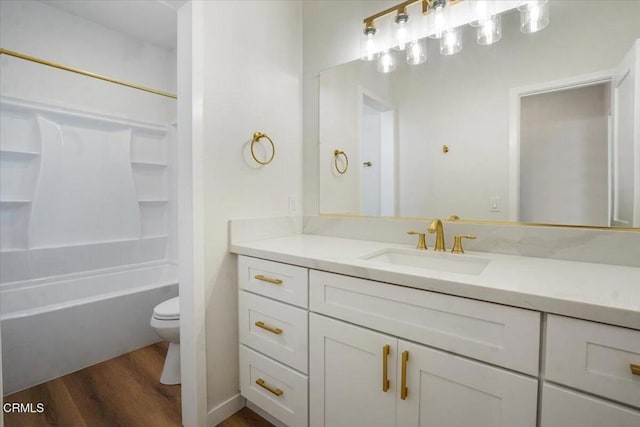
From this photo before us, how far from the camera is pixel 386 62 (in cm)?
160

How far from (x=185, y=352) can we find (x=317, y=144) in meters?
1.35

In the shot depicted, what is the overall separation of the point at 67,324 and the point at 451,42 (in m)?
2.70

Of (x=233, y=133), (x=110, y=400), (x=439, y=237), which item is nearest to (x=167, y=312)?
(x=110, y=400)

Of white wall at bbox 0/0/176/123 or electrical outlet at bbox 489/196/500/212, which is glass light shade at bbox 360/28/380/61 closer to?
electrical outlet at bbox 489/196/500/212

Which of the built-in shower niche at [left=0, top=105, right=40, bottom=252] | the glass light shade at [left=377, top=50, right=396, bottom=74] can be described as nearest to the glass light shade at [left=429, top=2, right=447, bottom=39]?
the glass light shade at [left=377, top=50, right=396, bottom=74]

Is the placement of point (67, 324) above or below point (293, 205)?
below

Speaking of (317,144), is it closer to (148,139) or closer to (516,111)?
(516,111)

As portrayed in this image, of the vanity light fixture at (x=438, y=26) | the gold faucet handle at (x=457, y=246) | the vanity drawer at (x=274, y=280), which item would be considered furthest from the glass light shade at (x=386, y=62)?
the vanity drawer at (x=274, y=280)

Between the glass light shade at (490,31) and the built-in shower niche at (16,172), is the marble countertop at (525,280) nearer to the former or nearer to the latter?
the glass light shade at (490,31)

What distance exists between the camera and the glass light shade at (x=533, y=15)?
1178 mm

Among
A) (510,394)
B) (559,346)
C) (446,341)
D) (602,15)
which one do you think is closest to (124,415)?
(446,341)

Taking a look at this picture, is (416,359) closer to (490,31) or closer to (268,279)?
(268,279)

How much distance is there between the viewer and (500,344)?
2.56 feet

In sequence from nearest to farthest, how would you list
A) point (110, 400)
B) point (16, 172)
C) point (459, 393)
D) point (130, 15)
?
point (459, 393) < point (110, 400) < point (16, 172) < point (130, 15)
